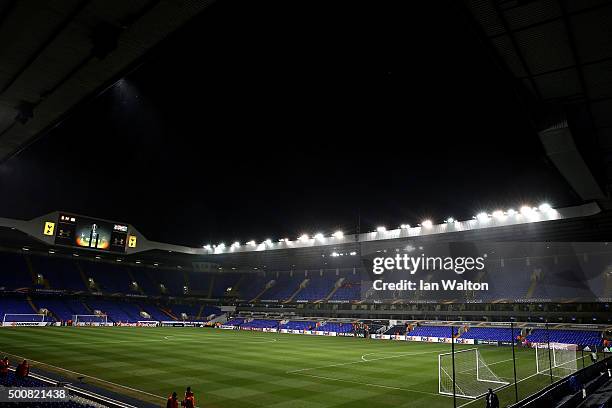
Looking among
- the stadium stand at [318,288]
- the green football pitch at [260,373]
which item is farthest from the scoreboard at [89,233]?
the stadium stand at [318,288]

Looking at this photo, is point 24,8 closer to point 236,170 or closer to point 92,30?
point 92,30

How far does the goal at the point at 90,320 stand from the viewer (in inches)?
2219

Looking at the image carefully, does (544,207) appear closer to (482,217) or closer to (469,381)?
(482,217)

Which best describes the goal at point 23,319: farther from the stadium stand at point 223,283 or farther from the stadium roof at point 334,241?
the stadium stand at point 223,283

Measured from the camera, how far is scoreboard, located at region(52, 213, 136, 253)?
4616cm

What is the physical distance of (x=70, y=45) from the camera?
6.85 meters

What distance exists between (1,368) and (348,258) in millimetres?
56010

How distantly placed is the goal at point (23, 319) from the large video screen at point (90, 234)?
1221 cm

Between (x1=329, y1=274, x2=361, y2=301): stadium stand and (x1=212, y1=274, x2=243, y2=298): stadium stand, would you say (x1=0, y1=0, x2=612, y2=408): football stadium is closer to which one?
(x1=329, y1=274, x2=361, y2=301): stadium stand

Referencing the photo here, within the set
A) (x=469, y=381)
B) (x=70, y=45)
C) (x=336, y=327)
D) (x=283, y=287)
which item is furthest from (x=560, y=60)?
(x=283, y=287)

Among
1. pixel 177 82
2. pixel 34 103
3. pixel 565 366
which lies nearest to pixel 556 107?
pixel 34 103

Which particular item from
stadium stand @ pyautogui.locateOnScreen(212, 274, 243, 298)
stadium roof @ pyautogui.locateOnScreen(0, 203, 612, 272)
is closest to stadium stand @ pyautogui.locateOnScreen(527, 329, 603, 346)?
stadium roof @ pyautogui.locateOnScreen(0, 203, 612, 272)

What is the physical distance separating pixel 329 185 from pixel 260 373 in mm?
14492

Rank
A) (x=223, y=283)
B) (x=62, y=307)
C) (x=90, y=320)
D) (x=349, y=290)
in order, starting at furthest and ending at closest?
(x=223, y=283) < (x=349, y=290) < (x=62, y=307) < (x=90, y=320)
